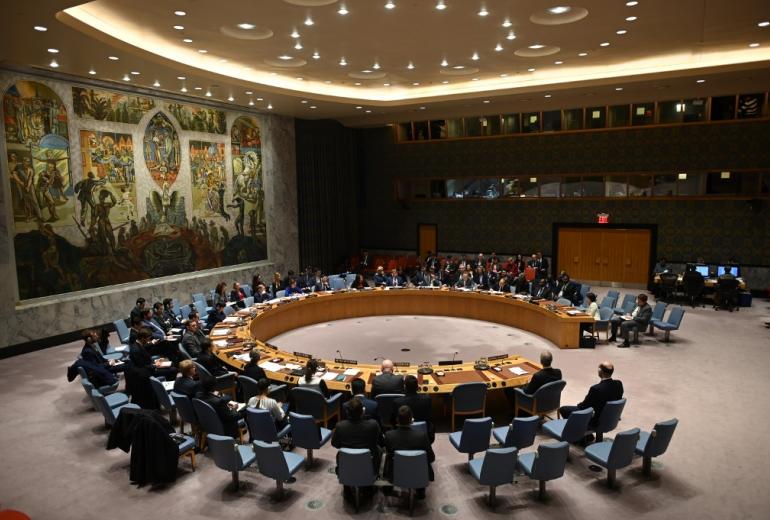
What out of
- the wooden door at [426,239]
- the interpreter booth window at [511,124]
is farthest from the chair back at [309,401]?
the interpreter booth window at [511,124]

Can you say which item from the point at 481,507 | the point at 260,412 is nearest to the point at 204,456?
the point at 260,412

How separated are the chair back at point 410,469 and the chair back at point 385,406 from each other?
4.12 feet

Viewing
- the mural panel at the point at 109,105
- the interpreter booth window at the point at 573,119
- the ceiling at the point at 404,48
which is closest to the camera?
the ceiling at the point at 404,48

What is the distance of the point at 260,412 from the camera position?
5.96 meters

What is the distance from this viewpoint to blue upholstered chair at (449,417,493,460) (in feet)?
19.1

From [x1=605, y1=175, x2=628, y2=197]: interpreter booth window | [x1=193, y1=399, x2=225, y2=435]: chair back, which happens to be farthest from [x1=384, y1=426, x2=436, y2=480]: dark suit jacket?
[x1=605, y1=175, x2=628, y2=197]: interpreter booth window

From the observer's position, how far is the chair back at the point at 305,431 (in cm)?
592

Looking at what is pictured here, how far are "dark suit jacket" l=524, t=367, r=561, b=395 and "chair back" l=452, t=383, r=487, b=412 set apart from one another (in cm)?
64

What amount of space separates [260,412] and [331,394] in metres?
1.46

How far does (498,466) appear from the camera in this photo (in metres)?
5.21

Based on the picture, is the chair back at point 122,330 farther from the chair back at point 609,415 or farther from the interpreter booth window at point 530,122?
the interpreter booth window at point 530,122

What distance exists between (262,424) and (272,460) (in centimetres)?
77

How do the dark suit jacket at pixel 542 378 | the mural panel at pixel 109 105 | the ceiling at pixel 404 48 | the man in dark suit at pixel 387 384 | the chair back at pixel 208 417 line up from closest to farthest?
the chair back at pixel 208 417 < the man in dark suit at pixel 387 384 < the dark suit jacket at pixel 542 378 < the ceiling at pixel 404 48 < the mural panel at pixel 109 105

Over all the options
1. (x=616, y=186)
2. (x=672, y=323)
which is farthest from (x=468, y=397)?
(x=616, y=186)
